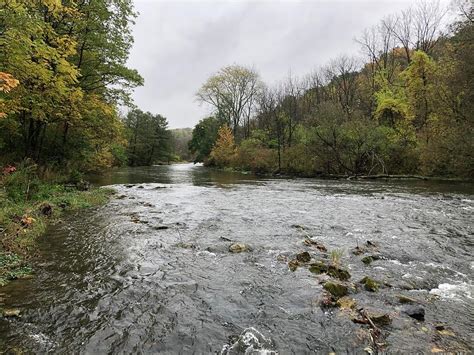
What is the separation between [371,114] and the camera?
1569 inches

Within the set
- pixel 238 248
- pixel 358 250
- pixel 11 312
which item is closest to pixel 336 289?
pixel 358 250

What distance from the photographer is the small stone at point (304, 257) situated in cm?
725

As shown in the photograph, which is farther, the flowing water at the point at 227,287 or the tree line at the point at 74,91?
the tree line at the point at 74,91

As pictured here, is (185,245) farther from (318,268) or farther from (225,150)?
(225,150)

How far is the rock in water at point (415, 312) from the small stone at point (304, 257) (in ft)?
8.18

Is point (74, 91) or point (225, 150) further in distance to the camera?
point (225, 150)

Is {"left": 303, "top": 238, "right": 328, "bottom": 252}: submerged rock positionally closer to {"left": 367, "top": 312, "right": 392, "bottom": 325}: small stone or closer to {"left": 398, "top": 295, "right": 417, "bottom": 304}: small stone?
{"left": 398, "top": 295, "right": 417, "bottom": 304}: small stone

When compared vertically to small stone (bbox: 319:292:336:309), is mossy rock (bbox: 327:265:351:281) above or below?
above

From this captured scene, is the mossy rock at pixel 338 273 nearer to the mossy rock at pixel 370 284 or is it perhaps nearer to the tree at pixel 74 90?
the mossy rock at pixel 370 284

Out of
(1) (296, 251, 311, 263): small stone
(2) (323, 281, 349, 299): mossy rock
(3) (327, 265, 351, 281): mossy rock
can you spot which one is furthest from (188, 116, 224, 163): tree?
(2) (323, 281, 349, 299): mossy rock

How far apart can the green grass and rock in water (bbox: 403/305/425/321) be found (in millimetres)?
6800

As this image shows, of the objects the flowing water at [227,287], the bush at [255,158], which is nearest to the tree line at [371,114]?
the bush at [255,158]

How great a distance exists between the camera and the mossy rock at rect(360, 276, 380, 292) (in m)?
5.71

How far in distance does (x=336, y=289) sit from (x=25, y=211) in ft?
31.2
